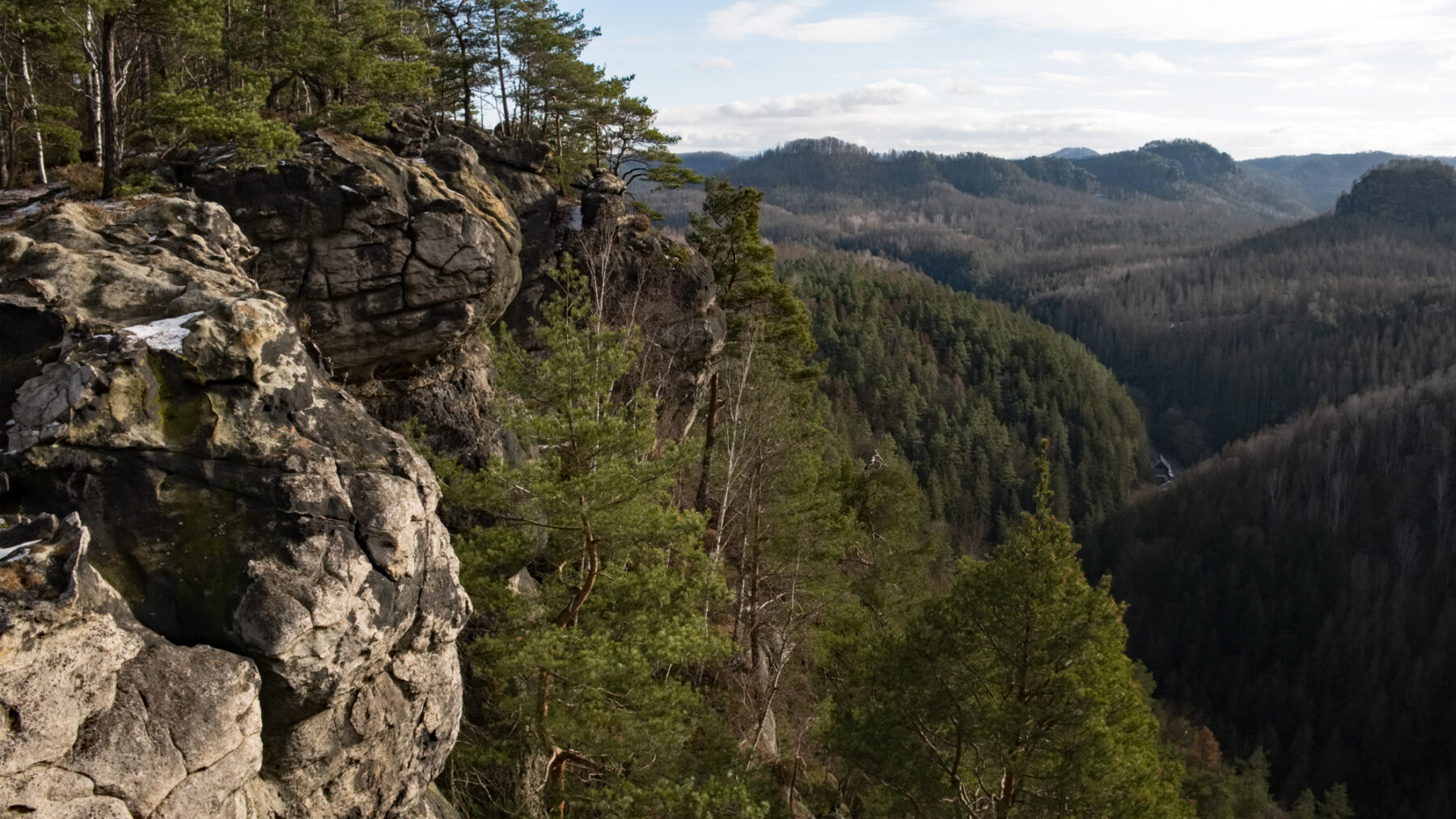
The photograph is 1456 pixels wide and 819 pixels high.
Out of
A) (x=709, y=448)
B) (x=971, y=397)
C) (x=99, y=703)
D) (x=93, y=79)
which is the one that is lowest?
(x=971, y=397)

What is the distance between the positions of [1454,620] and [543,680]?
8766 cm

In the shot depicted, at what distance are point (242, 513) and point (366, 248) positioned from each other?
10.3 metres

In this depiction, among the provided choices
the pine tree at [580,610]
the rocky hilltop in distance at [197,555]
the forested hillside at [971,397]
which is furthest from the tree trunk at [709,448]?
the forested hillside at [971,397]

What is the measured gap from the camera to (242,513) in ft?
28.2

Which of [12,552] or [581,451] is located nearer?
[12,552]

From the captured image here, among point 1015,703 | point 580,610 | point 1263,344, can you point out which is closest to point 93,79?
point 580,610

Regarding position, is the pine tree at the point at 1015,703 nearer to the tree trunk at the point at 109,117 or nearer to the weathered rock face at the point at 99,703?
the weathered rock face at the point at 99,703

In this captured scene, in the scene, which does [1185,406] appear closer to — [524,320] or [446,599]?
[524,320]

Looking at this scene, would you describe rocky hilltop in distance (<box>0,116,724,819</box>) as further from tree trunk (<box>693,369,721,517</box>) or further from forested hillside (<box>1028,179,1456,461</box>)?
forested hillside (<box>1028,179,1456,461</box>)

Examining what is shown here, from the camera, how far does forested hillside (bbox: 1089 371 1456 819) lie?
2522 inches

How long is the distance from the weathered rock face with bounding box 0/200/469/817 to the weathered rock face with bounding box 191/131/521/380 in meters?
6.46

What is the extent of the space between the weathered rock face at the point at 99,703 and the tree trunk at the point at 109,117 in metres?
10.5

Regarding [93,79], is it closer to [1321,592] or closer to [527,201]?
[527,201]

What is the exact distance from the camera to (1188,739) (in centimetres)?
5241
